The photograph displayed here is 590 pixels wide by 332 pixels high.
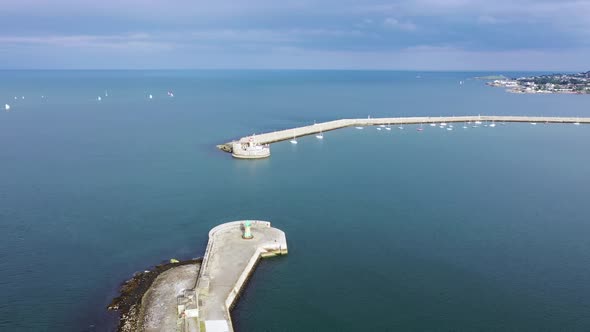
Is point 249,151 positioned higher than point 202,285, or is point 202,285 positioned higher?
point 249,151

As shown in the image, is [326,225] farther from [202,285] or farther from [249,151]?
[249,151]

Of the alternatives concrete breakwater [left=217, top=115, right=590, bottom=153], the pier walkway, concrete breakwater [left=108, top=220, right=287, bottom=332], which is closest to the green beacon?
concrete breakwater [left=108, top=220, right=287, bottom=332]

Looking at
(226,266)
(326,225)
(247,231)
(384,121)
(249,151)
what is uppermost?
(384,121)

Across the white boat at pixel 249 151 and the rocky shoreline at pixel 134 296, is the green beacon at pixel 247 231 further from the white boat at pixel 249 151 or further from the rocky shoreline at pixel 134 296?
the white boat at pixel 249 151

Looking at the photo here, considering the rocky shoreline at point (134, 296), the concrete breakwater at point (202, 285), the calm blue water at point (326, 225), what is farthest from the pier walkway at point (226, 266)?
the rocky shoreline at point (134, 296)

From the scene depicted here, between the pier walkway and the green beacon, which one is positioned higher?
the green beacon

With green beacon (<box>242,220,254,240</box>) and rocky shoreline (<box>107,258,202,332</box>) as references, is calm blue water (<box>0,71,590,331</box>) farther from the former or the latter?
green beacon (<box>242,220,254,240</box>)

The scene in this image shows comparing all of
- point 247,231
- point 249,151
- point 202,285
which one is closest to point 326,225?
point 247,231
